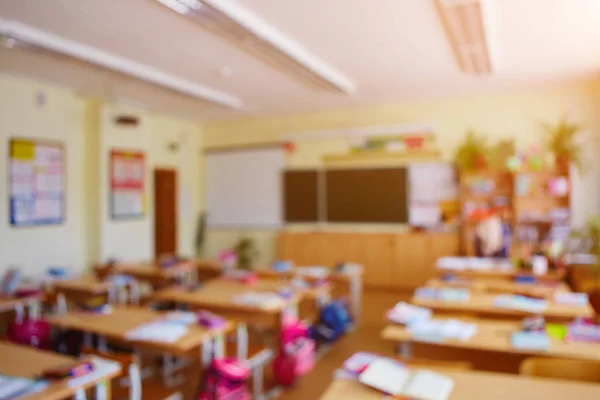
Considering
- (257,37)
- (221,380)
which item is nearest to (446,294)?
(221,380)

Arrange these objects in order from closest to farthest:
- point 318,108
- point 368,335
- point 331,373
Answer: point 331,373 < point 368,335 < point 318,108

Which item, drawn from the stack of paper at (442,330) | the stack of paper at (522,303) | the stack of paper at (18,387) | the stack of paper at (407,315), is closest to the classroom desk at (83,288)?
the stack of paper at (18,387)

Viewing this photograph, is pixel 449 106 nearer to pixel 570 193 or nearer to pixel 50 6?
pixel 570 193

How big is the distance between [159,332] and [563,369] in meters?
2.23

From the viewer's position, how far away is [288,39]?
4211 millimetres

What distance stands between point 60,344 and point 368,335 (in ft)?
10.0

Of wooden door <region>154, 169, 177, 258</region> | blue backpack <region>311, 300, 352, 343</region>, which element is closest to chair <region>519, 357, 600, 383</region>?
blue backpack <region>311, 300, 352, 343</region>

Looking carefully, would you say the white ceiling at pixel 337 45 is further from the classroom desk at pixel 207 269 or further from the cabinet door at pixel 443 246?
the classroom desk at pixel 207 269

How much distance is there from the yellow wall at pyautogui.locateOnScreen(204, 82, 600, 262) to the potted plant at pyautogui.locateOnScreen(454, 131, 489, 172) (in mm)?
334

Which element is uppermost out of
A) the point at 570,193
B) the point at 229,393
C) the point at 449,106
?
the point at 449,106

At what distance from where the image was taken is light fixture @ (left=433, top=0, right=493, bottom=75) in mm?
3350

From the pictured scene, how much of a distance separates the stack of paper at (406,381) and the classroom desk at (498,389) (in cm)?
4

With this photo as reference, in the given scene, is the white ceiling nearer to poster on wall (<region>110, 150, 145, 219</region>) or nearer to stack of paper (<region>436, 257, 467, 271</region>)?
poster on wall (<region>110, 150, 145, 219</region>)

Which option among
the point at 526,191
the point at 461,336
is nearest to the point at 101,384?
the point at 461,336
